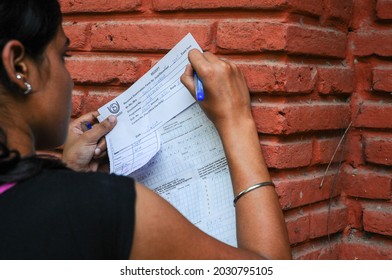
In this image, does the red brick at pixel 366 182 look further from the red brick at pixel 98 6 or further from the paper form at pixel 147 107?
the red brick at pixel 98 6

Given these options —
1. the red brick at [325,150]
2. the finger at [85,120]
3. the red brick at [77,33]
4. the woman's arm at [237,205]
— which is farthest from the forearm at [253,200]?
the red brick at [77,33]

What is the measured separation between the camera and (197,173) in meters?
1.57

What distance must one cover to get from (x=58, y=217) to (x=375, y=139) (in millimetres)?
986

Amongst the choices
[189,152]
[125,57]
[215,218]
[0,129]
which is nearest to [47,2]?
[0,129]

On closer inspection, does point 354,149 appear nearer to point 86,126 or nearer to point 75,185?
point 86,126

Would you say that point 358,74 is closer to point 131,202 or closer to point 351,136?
point 351,136

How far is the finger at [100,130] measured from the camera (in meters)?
1.67

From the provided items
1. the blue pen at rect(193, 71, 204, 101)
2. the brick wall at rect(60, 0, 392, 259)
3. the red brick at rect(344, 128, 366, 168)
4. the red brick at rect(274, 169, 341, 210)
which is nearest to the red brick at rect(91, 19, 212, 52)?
the brick wall at rect(60, 0, 392, 259)

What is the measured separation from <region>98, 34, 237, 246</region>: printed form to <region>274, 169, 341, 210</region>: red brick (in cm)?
14

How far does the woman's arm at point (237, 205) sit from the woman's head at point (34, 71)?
12.1 inches

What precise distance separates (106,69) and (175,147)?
329 mm

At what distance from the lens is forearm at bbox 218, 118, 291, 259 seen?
134 cm

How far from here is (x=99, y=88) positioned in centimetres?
175

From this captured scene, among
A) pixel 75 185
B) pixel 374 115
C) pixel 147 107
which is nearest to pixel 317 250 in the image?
pixel 374 115
